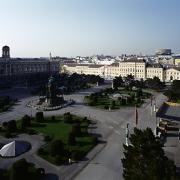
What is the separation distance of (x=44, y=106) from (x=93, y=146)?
33.3 metres

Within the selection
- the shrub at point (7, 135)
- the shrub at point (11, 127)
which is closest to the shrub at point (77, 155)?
the shrub at point (7, 135)

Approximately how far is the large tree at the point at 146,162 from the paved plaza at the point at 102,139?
176 inches

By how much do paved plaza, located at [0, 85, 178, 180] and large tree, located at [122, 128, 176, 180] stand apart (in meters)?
4.47

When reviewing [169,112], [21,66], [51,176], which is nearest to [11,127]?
[51,176]

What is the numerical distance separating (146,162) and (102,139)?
19458 millimetres

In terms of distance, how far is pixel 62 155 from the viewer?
39.0m

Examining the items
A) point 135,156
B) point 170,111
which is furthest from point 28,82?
point 135,156

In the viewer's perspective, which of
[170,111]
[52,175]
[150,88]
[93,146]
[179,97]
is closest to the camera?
[52,175]

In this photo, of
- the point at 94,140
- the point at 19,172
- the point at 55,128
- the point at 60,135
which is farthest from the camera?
the point at 55,128

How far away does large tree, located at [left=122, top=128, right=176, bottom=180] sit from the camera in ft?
82.2

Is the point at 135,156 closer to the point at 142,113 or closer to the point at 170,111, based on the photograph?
the point at 170,111

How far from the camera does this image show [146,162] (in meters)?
28.3

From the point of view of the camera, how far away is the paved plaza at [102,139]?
115 ft

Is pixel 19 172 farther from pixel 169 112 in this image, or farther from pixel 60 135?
pixel 169 112
